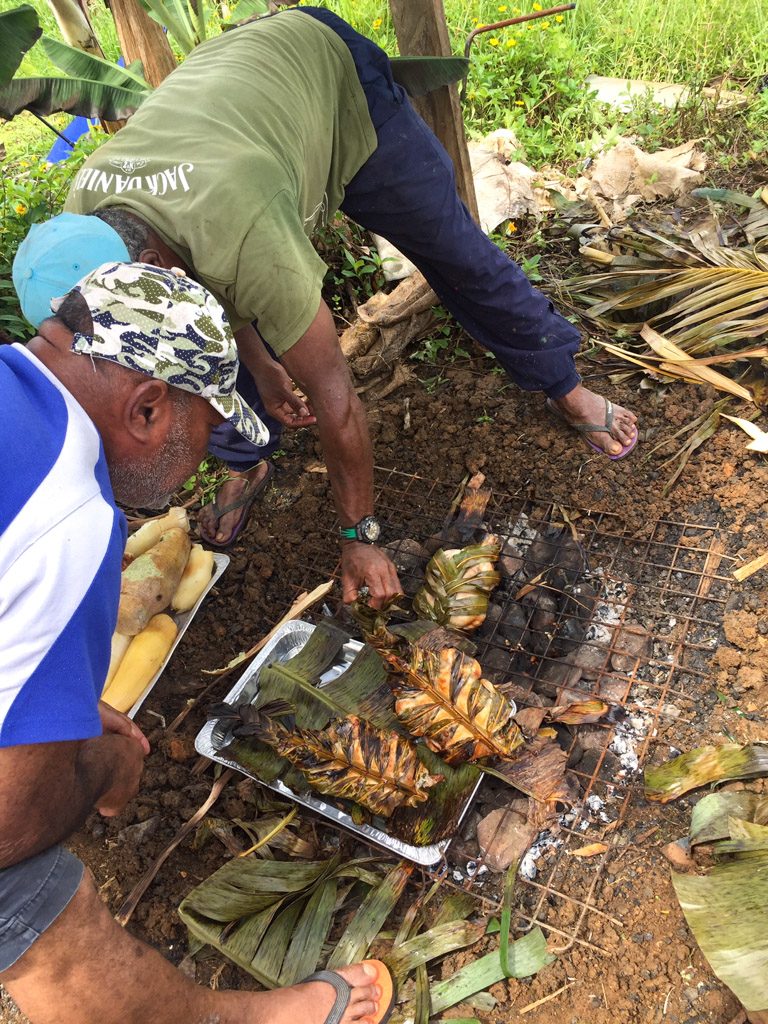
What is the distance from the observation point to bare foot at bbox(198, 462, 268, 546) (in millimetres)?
3539

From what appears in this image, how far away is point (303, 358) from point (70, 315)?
2.45 feet

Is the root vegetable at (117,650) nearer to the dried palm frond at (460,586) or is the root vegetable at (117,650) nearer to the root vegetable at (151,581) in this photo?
the root vegetable at (151,581)

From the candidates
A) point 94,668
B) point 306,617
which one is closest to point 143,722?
point 306,617

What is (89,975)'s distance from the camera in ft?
5.89

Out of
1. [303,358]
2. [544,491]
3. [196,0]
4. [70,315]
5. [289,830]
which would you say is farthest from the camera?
[196,0]

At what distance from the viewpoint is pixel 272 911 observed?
234cm

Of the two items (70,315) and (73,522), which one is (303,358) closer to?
(70,315)

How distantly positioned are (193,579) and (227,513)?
47 centimetres

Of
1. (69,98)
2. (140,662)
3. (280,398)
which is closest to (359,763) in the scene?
(140,662)

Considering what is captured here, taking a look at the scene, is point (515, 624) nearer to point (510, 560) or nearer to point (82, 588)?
point (510, 560)

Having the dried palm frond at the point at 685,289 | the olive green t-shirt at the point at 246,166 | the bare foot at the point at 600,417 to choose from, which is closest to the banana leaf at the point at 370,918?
the olive green t-shirt at the point at 246,166

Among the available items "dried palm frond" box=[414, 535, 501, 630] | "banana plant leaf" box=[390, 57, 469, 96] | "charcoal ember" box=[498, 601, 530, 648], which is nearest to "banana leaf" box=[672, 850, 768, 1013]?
"charcoal ember" box=[498, 601, 530, 648]

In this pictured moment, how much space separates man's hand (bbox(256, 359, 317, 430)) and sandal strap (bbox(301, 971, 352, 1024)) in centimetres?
209

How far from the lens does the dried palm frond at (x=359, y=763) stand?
2281 mm
